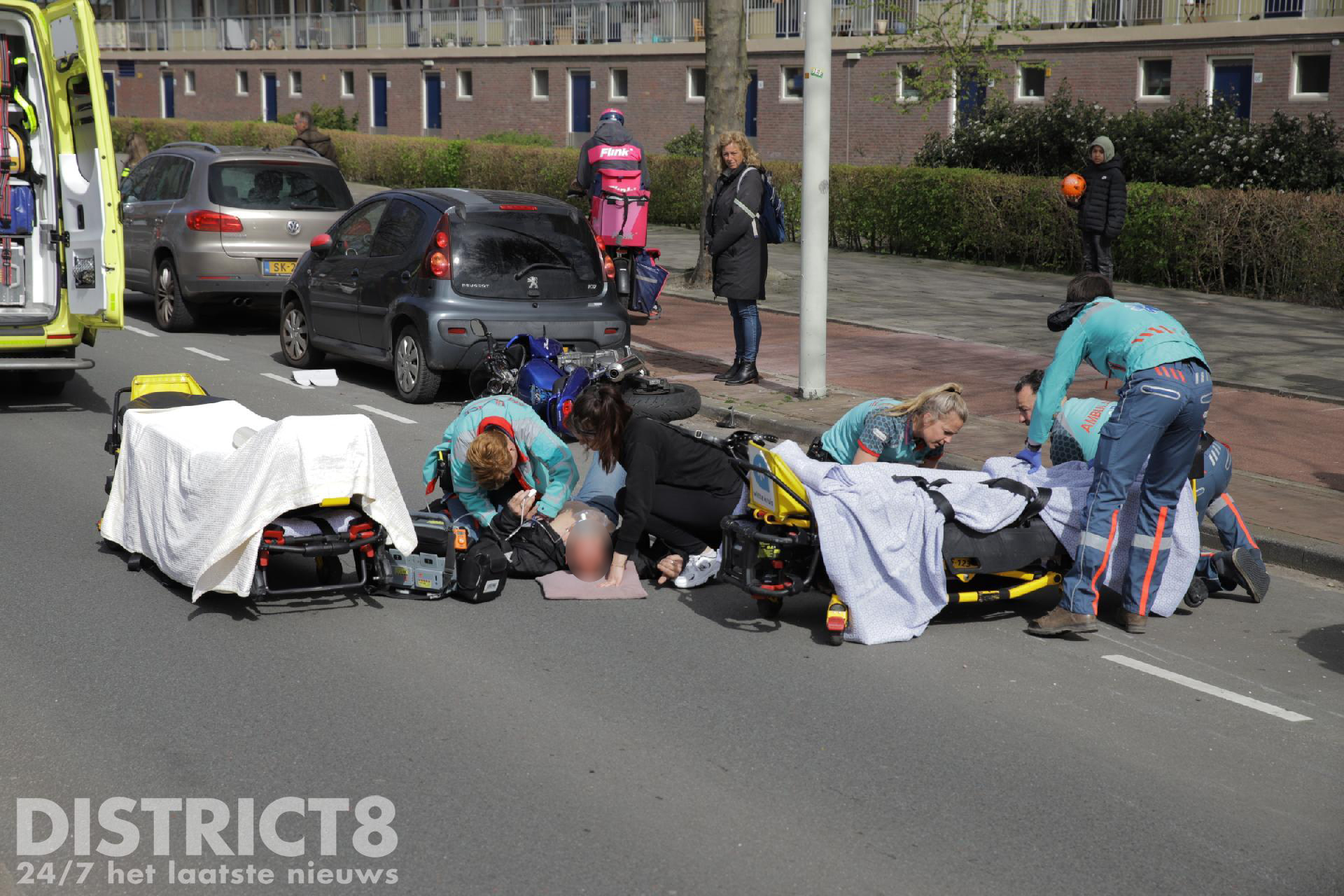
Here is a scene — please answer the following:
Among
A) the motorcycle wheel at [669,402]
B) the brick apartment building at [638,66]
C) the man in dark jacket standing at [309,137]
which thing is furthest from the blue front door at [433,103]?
the motorcycle wheel at [669,402]

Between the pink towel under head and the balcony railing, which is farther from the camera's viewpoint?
the balcony railing

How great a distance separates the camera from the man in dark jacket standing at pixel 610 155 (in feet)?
52.0

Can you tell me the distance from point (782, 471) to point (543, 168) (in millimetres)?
25066

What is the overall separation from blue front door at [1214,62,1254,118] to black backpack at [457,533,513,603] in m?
26.1

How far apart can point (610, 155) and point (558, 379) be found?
5.98 metres

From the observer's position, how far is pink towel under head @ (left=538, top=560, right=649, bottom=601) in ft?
23.1

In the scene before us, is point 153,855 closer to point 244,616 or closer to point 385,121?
point 244,616

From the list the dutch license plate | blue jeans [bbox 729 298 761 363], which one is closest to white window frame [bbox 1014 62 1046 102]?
the dutch license plate

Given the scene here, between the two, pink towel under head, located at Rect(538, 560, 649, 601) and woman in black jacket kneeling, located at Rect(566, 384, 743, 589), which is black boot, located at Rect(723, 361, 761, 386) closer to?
woman in black jacket kneeling, located at Rect(566, 384, 743, 589)

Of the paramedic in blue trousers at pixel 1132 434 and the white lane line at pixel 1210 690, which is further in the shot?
the paramedic in blue trousers at pixel 1132 434

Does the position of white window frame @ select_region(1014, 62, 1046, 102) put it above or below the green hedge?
above

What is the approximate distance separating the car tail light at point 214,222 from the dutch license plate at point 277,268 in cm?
41

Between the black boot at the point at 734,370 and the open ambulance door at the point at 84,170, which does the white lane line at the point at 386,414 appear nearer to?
the open ambulance door at the point at 84,170

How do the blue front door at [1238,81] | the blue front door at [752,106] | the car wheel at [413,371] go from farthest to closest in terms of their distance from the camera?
1. the blue front door at [752,106]
2. the blue front door at [1238,81]
3. the car wheel at [413,371]
